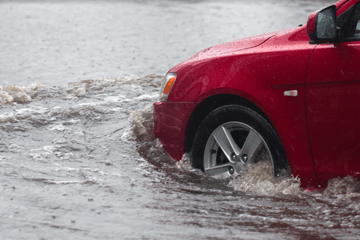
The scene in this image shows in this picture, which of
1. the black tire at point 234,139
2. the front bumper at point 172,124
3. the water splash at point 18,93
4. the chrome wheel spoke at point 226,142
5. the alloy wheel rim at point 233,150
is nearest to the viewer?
the black tire at point 234,139

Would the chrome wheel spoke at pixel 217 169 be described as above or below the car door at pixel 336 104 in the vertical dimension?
below

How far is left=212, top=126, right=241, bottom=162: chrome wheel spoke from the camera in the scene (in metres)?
4.44

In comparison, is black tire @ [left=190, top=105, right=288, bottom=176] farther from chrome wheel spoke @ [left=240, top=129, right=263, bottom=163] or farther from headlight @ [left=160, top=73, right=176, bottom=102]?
headlight @ [left=160, top=73, right=176, bottom=102]

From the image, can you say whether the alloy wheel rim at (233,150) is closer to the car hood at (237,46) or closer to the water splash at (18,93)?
the car hood at (237,46)

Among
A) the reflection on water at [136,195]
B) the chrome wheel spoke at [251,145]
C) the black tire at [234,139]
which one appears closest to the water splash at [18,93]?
the reflection on water at [136,195]

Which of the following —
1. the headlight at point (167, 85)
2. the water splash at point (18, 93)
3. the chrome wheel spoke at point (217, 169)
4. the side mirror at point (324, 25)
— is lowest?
the water splash at point (18, 93)

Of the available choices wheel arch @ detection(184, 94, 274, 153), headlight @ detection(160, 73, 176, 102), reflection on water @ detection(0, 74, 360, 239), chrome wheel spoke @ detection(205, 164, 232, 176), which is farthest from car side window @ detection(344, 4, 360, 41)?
headlight @ detection(160, 73, 176, 102)

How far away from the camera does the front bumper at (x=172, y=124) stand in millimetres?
4776

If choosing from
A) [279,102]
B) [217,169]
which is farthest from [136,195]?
[279,102]

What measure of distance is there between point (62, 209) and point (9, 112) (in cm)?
351

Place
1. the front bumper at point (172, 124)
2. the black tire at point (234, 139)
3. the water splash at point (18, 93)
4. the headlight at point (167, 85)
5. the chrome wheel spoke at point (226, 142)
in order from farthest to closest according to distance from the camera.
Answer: the water splash at point (18, 93)
the headlight at point (167, 85)
the front bumper at point (172, 124)
the chrome wheel spoke at point (226, 142)
the black tire at point (234, 139)

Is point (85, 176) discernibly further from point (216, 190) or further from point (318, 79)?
point (318, 79)

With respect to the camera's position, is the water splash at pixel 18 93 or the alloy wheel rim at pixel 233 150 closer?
the alloy wheel rim at pixel 233 150

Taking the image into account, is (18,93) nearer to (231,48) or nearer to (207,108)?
(207,108)
